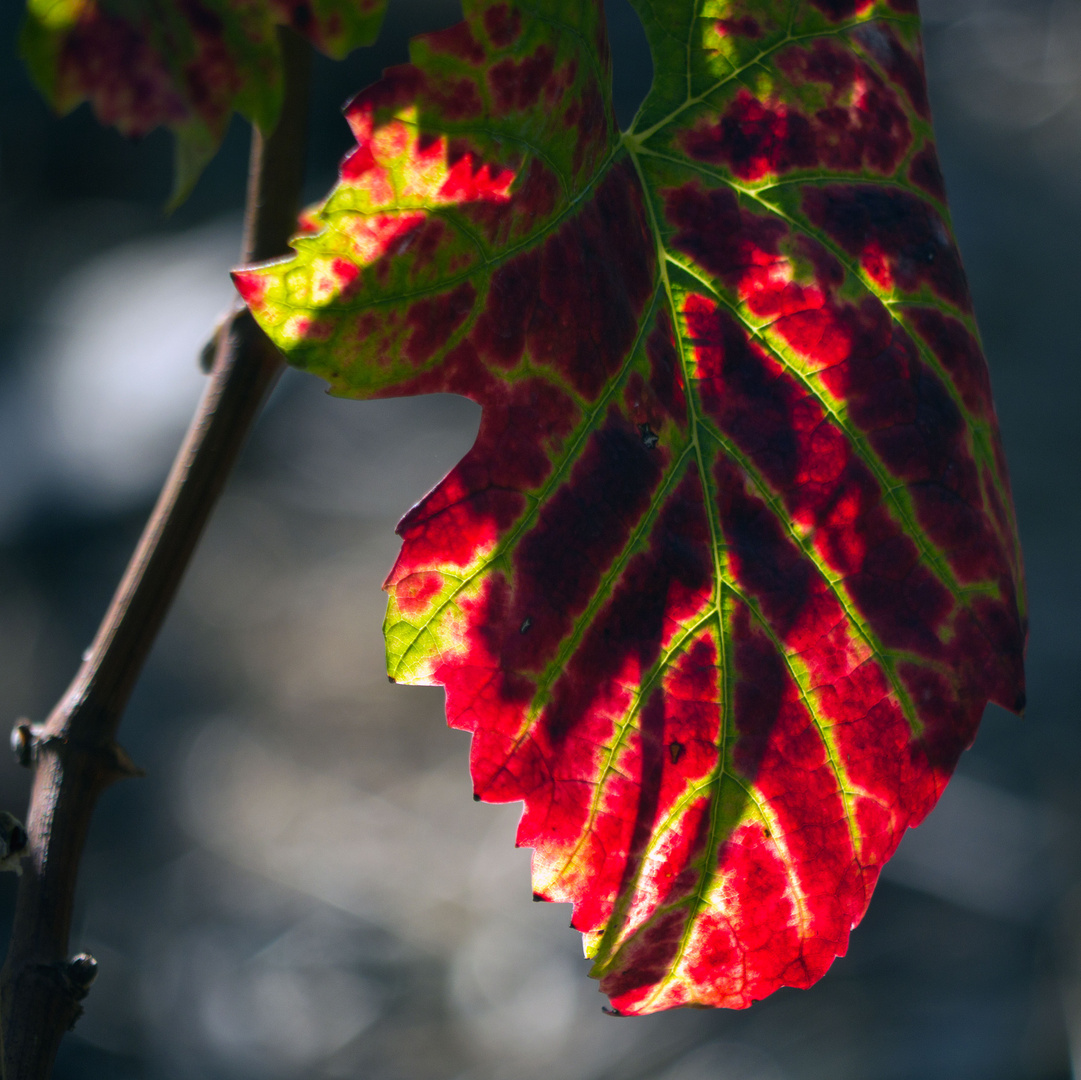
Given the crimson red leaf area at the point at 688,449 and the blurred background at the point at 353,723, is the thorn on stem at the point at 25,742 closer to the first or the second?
the crimson red leaf area at the point at 688,449

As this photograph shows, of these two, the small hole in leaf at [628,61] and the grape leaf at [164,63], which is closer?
the grape leaf at [164,63]

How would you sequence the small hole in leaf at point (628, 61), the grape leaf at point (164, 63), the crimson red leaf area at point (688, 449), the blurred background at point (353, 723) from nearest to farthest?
the crimson red leaf area at point (688, 449) < the grape leaf at point (164, 63) < the blurred background at point (353, 723) < the small hole in leaf at point (628, 61)

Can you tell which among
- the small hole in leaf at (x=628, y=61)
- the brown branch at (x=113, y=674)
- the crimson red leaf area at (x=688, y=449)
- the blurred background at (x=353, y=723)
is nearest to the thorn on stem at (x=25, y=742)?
the brown branch at (x=113, y=674)

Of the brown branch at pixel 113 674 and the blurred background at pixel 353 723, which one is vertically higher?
the brown branch at pixel 113 674

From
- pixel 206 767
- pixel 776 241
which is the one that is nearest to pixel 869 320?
Result: pixel 776 241

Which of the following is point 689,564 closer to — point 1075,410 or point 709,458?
point 709,458

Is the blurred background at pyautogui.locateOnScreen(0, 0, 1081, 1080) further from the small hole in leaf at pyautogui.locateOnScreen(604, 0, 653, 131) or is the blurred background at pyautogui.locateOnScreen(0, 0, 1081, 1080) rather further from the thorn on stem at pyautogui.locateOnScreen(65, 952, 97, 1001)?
the thorn on stem at pyautogui.locateOnScreen(65, 952, 97, 1001)
